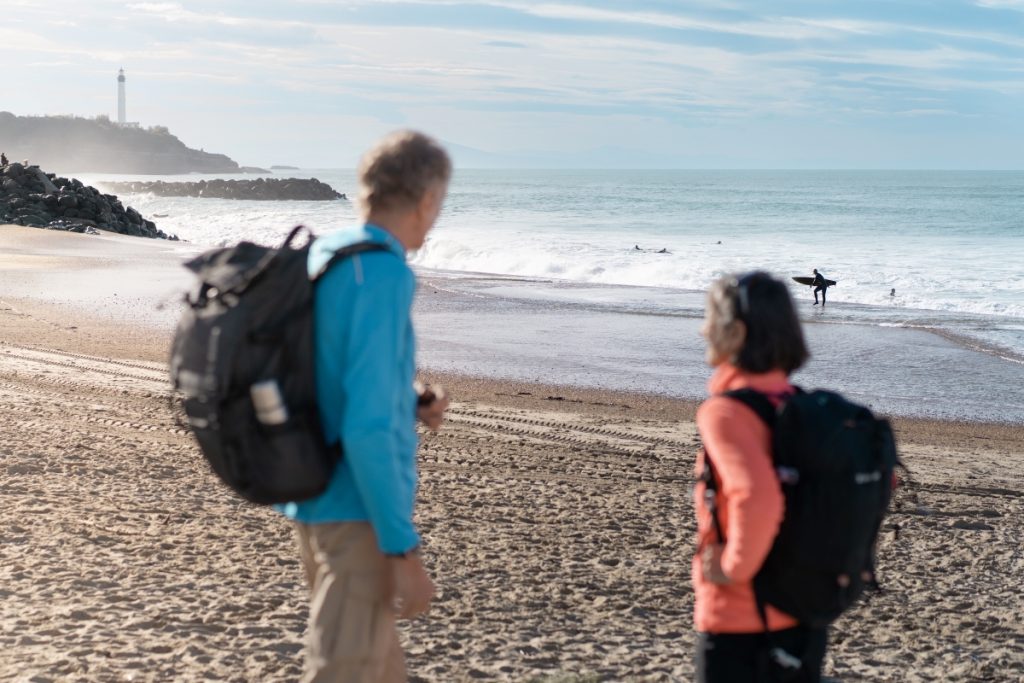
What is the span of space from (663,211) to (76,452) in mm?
60324

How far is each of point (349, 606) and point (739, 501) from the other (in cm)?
87

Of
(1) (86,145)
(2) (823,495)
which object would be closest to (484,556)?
(2) (823,495)

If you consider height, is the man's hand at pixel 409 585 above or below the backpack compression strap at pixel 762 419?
below

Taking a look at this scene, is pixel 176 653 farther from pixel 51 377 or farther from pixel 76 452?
pixel 51 377

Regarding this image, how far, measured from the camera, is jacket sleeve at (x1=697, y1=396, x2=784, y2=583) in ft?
7.23

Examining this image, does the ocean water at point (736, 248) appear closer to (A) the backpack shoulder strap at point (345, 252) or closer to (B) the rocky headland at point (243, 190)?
(B) the rocky headland at point (243, 190)

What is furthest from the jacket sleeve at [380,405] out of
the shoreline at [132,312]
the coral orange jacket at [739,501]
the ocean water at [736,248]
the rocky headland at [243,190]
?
the rocky headland at [243,190]

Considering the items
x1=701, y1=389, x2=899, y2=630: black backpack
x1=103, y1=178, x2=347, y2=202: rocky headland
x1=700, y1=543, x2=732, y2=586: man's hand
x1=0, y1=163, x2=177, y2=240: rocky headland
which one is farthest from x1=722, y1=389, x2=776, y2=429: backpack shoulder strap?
x1=103, y1=178, x2=347, y2=202: rocky headland

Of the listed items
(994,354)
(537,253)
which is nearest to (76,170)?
(537,253)

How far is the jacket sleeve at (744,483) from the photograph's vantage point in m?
2.21

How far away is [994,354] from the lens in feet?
48.9

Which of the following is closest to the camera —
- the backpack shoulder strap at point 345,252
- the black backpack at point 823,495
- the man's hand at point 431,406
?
the black backpack at point 823,495

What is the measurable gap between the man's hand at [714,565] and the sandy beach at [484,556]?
1300 millimetres

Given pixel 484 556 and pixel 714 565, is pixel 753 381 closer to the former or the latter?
pixel 714 565
